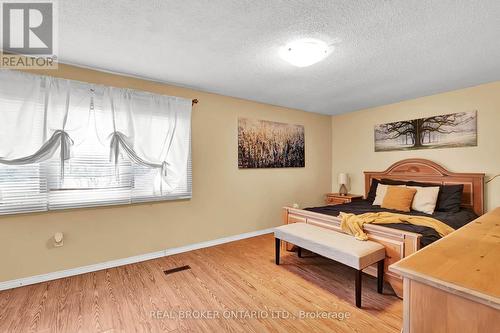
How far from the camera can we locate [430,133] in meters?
3.59

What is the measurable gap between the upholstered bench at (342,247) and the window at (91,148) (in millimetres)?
1629

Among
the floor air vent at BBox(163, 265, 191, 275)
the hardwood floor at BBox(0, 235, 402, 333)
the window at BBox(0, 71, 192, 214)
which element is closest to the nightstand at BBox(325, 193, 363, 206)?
the hardwood floor at BBox(0, 235, 402, 333)

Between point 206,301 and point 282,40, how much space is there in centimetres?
241

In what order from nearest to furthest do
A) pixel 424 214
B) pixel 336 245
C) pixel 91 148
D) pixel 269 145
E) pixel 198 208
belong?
pixel 336 245, pixel 91 148, pixel 424 214, pixel 198 208, pixel 269 145

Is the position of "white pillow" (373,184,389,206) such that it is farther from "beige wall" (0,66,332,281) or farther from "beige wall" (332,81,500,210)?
"beige wall" (0,66,332,281)

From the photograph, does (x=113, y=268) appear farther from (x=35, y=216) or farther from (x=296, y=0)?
(x=296, y=0)

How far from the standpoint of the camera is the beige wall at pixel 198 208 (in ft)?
7.72

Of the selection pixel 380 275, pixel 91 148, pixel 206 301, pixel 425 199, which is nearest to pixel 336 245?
pixel 380 275

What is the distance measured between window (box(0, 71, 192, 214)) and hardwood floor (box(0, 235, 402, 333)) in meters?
0.85

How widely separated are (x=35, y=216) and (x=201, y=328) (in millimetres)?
2042

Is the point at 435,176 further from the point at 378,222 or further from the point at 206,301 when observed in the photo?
the point at 206,301

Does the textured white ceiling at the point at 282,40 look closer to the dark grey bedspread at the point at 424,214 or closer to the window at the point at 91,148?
the window at the point at 91,148

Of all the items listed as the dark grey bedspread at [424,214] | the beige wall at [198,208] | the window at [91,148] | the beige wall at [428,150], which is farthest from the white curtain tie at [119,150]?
the beige wall at [428,150]

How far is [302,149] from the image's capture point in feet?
14.9
